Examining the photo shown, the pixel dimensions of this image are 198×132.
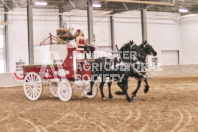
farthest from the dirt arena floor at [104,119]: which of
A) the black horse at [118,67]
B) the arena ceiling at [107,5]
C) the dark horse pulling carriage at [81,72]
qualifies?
the arena ceiling at [107,5]

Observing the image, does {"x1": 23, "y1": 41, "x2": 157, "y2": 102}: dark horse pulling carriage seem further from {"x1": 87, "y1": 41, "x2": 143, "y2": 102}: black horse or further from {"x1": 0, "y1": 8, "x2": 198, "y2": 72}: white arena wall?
{"x1": 0, "y1": 8, "x2": 198, "y2": 72}: white arena wall

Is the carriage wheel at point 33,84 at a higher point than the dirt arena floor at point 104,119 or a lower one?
higher

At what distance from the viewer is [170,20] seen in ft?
105

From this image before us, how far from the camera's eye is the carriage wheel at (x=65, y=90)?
9.67 metres

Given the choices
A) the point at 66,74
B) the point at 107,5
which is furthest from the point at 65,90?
the point at 107,5

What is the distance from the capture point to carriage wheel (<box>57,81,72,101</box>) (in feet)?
31.7

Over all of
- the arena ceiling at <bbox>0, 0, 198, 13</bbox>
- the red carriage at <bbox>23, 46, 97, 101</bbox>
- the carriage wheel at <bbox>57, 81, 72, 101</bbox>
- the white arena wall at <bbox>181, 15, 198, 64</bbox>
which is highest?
the arena ceiling at <bbox>0, 0, 198, 13</bbox>

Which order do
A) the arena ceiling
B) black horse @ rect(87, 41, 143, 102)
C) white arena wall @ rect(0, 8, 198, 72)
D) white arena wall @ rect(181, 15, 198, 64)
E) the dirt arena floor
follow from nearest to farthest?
the dirt arena floor, black horse @ rect(87, 41, 143, 102), the arena ceiling, white arena wall @ rect(0, 8, 198, 72), white arena wall @ rect(181, 15, 198, 64)

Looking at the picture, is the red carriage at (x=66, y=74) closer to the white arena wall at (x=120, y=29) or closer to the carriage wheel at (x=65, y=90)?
the carriage wheel at (x=65, y=90)

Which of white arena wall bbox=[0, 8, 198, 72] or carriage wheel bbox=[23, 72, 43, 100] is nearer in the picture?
carriage wheel bbox=[23, 72, 43, 100]

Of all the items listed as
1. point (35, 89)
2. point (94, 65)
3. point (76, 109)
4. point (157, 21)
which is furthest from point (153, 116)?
point (157, 21)

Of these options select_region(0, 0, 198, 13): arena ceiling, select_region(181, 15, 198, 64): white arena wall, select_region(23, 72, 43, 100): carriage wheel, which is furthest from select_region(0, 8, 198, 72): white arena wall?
select_region(23, 72, 43, 100): carriage wheel

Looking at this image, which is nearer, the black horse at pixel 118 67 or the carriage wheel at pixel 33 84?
the black horse at pixel 118 67

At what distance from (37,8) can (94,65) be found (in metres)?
17.4
